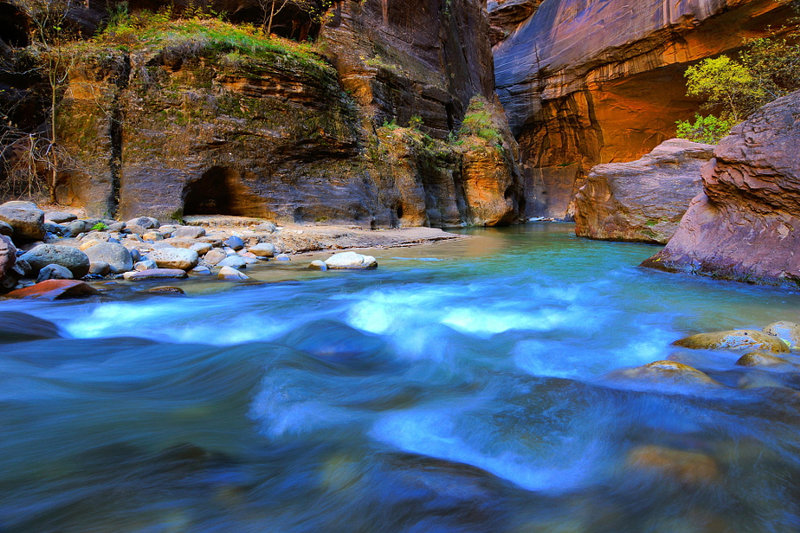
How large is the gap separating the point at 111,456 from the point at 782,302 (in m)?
5.07

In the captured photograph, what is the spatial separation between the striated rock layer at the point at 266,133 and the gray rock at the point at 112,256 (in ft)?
11.3

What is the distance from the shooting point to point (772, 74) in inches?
532

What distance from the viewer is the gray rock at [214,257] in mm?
6090

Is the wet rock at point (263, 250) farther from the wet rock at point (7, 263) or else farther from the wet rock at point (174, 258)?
the wet rock at point (7, 263)

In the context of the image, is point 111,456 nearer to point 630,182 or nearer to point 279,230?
point 279,230

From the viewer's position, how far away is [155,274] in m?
4.98

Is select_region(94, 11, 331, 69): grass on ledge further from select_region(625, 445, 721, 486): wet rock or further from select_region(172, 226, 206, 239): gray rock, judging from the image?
select_region(625, 445, 721, 486): wet rock

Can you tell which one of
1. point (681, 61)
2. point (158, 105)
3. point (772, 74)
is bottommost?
point (158, 105)

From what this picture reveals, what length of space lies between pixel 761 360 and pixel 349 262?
4922 millimetres

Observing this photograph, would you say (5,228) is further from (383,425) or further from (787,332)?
(787,332)

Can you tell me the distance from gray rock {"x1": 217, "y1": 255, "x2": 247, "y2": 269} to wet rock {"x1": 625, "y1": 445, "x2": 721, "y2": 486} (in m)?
5.65

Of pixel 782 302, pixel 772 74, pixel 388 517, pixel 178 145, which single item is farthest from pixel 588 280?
pixel 772 74

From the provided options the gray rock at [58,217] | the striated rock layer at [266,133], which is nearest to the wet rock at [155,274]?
the gray rock at [58,217]

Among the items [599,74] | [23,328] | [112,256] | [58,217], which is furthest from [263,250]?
[599,74]
